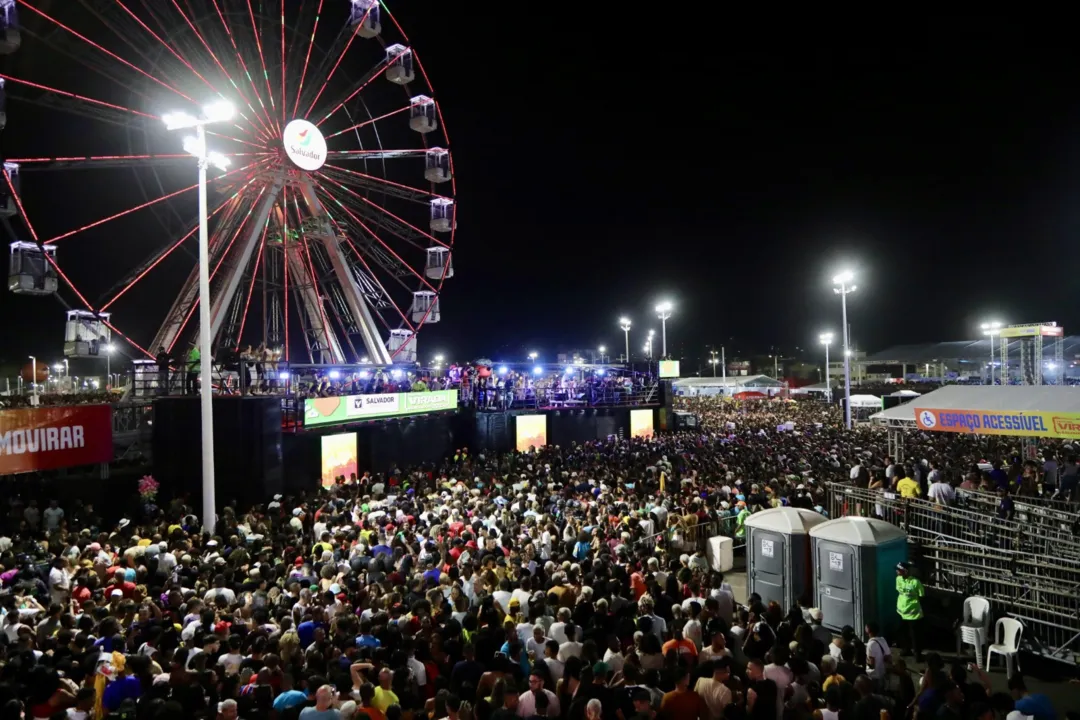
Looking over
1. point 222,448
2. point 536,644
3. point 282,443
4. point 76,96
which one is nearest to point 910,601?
point 536,644

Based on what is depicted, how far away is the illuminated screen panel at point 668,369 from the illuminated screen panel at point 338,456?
59.0 feet

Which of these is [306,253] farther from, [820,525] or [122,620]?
[820,525]

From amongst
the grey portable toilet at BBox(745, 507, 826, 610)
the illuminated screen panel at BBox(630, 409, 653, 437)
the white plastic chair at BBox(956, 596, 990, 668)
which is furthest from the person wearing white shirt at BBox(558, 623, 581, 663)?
the illuminated screen panel at BBox(630, 409, 653, 437)

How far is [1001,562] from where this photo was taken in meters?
9.79

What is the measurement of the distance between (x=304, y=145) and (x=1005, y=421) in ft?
69.1

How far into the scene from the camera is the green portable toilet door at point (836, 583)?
810 cm

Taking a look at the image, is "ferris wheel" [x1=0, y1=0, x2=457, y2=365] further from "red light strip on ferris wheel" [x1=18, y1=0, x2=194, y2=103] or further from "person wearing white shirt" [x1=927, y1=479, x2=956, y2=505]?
"person wearing white shirt" [x1=927, y1=479, x2=956, y2=505]

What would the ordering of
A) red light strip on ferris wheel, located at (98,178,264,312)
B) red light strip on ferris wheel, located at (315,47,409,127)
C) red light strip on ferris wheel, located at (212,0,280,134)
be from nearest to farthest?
1. red light strip on ferris wheel, located at (98,178,264,312)
2. red light strip on ferris wheel, located at (212,0,280,134)
3. red light strip on ferris wheel, located at (315,47,409,127)

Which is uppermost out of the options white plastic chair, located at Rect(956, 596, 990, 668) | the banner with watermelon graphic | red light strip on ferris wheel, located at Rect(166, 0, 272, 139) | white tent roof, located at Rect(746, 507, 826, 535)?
red light strip on ferris wheel, located at Rect(166, 0, 272, 139)

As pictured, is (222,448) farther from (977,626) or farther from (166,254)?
(977,626)

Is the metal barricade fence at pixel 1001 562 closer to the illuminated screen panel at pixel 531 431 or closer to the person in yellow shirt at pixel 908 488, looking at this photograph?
the person in yellow shirt at pixel 908 488


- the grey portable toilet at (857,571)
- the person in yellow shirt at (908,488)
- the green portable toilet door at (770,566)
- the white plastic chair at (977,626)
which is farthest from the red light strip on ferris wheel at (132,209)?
the person in yellow shirt at (908,488)

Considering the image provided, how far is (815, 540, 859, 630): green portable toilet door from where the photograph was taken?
26.6 ft

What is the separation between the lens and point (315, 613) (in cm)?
655
